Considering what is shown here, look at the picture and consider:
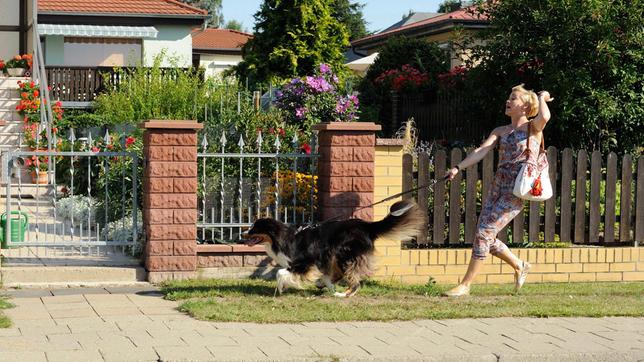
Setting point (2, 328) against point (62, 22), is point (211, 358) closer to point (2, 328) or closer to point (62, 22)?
point (2, 328)

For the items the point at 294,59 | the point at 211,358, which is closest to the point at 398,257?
the point at 211,358

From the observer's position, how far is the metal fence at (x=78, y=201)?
1003 cm

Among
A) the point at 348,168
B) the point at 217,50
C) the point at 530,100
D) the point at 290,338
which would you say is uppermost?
the point at 217,50

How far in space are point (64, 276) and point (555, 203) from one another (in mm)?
5277

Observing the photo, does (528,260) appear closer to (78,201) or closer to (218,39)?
(78,201)

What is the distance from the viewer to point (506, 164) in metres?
9.30

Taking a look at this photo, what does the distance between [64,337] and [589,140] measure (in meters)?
8.72

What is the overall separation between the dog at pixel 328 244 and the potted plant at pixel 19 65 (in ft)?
42.0

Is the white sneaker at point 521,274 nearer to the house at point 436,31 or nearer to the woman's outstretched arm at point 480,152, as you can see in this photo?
the woman's outstretched arm at point 480,152

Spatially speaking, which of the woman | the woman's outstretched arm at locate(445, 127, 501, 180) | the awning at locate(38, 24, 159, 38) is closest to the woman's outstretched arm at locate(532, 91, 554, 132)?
the woman

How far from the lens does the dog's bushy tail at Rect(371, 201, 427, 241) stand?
8969 mm

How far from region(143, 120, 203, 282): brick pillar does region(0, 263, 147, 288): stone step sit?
29 centimetres

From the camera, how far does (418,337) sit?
7.52 metres

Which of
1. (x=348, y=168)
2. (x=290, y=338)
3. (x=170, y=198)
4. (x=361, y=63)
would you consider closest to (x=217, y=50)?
(x=361, y=63)
